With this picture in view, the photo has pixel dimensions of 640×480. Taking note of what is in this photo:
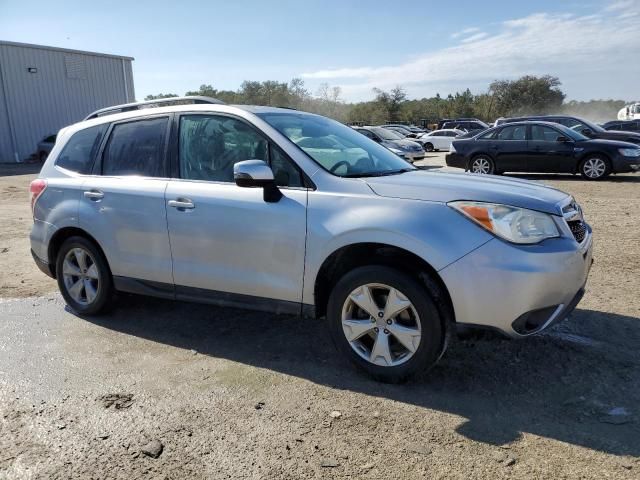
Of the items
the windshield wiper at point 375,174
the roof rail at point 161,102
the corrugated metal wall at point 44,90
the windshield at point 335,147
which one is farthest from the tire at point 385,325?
the corrugated metal wall at point 44,90

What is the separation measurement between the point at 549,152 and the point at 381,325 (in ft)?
41.2

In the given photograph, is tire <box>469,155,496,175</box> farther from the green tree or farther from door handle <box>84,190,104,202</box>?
the green tree

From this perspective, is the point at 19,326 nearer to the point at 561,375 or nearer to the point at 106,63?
the point at 561,375

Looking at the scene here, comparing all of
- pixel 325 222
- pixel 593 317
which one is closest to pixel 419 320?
pixel 325 222

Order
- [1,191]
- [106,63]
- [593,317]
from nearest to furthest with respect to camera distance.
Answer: [593,317] → [1,191] → [106,63]

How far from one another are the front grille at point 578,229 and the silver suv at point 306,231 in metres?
0.01

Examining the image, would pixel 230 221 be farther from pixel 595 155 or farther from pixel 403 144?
pixel 403 144

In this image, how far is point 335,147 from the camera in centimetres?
414

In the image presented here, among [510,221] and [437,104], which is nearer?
[510,221]

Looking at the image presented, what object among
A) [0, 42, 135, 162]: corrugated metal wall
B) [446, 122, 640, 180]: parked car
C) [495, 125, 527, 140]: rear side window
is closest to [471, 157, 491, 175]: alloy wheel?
[446, 122, 640, 180]: parked car

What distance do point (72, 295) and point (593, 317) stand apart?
4514mm

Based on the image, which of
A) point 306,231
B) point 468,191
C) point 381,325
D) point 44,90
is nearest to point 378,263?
point 381,325

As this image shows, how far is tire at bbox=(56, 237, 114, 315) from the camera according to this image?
4.67m

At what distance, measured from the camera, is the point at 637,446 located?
273cm
